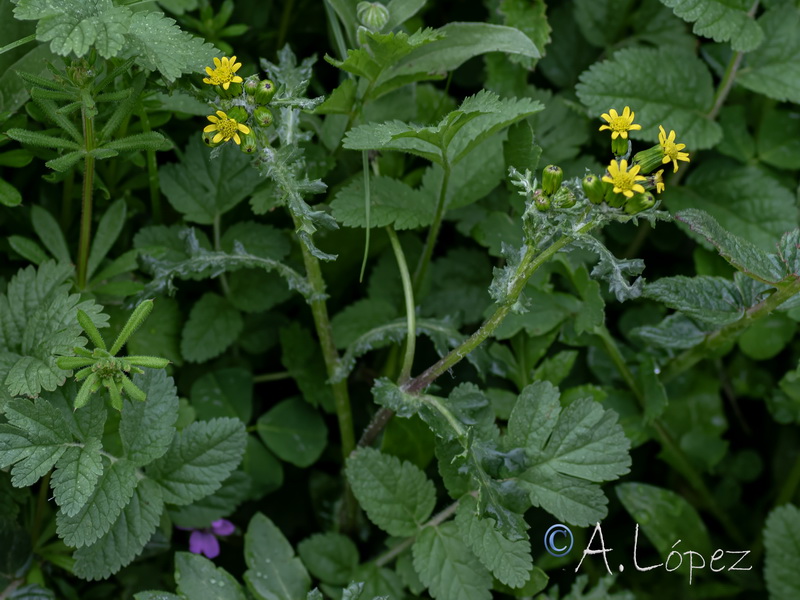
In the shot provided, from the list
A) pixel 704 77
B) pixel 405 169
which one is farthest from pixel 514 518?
pixel 704 77

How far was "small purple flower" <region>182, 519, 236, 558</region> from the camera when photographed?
7.51 feet

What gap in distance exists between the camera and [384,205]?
218 centimetres

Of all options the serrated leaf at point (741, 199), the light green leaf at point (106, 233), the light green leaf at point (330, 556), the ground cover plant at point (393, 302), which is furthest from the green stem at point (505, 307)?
the serrated leaf at point (741, 199)

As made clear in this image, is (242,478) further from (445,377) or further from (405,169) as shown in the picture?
(405,169)

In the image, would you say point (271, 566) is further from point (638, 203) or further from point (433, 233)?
point (638, 203)

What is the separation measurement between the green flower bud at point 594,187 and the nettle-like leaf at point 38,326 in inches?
42.5

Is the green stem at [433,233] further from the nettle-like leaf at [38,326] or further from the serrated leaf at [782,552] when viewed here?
the serrated leaf at [782,552]

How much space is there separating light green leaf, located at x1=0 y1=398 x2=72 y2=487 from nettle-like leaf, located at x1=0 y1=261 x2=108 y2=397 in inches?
1.4

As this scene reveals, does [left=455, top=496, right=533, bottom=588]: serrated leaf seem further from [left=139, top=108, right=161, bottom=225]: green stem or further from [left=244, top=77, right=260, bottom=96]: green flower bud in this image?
[left=139, top=108, right=161, bottom=225]: green stem

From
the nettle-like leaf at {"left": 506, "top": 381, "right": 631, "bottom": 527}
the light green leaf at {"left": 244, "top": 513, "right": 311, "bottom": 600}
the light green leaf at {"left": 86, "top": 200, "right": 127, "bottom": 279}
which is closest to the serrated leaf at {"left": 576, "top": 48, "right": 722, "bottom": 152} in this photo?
the nettle-like leaf at {"left": 506, "top": 381, "right": 631, "bottom": 527}

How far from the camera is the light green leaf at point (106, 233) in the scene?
7.13 ft

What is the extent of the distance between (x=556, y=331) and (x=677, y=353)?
0.42 metres
